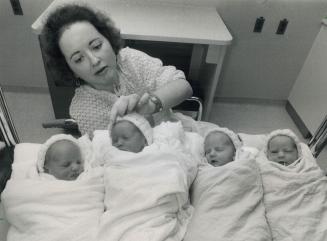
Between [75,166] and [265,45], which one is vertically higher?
[75,166]

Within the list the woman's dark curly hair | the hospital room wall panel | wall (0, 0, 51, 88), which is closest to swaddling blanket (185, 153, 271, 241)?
the woman's dark curly hair

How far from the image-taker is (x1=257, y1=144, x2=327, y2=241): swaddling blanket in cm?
89

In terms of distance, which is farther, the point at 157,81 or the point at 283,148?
the point at 157,81

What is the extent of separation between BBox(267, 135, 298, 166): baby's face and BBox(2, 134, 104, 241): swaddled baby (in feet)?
2.28

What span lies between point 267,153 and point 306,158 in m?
0.15

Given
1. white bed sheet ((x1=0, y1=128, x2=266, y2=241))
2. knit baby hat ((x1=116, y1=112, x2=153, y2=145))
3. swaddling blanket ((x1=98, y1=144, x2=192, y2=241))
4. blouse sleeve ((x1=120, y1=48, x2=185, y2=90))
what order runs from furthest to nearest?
blouse sleeve ((x1=120, y1=48, x2=185, y2=90)) → knit baby hat ((x1=116, y1=112, x2=153, y2=145)) → white bed sheet ((x1=0, y1=128, x2=266, y2=241)) → swaddling blanket ((x1=98, y1=144, x2=192, y2=241))

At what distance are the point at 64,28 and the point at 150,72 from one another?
43 centimetres

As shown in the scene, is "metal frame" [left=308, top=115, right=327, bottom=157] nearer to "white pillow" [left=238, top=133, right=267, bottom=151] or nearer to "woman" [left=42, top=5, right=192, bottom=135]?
"white pillow" [left=238, top=133, right=267, bottom=151]

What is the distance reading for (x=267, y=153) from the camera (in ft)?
3.79

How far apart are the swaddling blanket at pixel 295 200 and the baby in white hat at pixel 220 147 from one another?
0.38ft

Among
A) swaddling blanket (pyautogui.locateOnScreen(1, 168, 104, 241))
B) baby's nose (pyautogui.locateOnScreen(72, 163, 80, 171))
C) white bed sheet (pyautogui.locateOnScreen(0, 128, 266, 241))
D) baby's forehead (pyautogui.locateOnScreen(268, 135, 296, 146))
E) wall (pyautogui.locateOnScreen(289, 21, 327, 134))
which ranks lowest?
wall (pyautogui.locateOnScreen(289, 21, 327, 134))

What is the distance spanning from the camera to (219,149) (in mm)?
1119

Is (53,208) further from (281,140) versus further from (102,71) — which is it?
(281,140)

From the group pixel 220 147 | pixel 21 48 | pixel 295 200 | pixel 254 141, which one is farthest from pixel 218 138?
pixel 21 48
